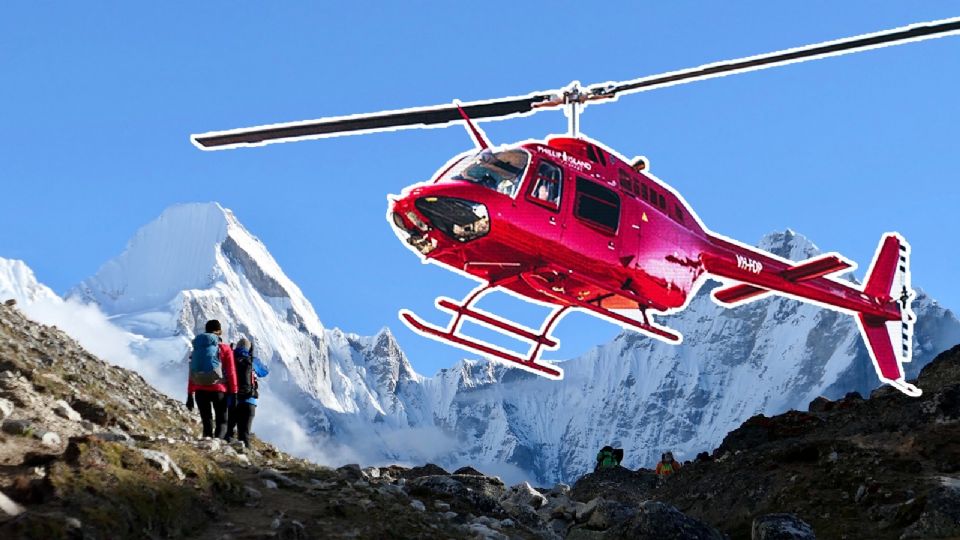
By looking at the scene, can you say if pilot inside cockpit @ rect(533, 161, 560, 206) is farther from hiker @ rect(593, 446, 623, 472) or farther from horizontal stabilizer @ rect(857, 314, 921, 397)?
hiker @ rect(593, 446, 623, 472)

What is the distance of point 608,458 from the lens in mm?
39469

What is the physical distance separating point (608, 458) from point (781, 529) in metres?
21.7

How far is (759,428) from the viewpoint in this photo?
36.0 meters

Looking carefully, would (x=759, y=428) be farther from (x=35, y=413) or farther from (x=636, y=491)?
(x=35, y=413)

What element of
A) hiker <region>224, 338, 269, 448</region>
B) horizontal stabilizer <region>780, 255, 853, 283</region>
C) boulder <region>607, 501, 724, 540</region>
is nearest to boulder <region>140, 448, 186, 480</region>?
hiker <region>224, 338, 269, 448</region>

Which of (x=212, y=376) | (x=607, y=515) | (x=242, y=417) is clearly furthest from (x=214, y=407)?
(x=607, y=515)

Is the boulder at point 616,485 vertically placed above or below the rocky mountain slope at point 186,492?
above

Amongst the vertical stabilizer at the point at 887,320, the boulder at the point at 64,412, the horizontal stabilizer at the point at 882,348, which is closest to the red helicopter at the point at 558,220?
the horizontal stabilizer at the point at 882,348

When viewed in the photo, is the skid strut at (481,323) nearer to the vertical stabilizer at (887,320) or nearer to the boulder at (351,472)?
the boulder at (351,472)

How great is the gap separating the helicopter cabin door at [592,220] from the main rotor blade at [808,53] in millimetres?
2497

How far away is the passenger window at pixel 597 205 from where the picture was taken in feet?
79.7

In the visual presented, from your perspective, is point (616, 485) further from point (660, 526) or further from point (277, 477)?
point (277, 477)

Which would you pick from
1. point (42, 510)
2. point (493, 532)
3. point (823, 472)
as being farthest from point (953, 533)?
point (42, 510)

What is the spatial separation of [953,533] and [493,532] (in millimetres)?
6997
